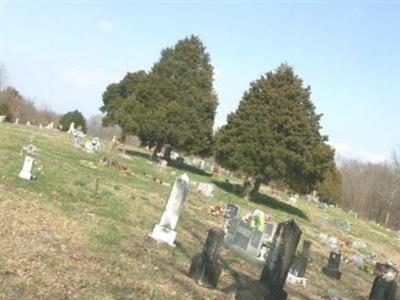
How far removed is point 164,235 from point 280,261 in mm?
3995

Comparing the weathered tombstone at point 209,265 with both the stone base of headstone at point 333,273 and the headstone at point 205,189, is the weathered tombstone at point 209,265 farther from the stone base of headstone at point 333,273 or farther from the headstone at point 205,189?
the headstone at point 205,189

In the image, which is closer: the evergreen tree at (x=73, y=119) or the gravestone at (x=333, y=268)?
the gravestone at (x=333, y=268)

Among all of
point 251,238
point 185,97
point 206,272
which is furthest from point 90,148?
point 206,272

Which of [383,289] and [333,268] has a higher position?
[383,289]

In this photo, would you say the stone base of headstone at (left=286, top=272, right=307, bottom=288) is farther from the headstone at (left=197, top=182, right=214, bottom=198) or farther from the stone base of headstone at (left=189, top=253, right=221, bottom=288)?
the headstone at (left=197, top=182, right=214, bottom=198)

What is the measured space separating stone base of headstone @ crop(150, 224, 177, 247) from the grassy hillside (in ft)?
0.91

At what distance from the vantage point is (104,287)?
30.2 feet

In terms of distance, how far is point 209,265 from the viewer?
36.5 feet

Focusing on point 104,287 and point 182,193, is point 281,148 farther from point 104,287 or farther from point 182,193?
point 104,287

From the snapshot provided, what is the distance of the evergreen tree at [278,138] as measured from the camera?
100 ft

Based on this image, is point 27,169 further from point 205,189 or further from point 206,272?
point 205,189

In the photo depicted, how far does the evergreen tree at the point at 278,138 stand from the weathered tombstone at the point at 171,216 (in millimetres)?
17150

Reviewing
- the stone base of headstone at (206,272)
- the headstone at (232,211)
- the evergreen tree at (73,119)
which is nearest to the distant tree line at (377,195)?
the evergreen tree at (73,119)

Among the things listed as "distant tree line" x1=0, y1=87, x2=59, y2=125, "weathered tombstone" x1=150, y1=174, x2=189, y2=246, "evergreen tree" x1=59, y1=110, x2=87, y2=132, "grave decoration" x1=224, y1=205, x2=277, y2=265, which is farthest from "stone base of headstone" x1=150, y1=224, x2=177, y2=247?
"evergreen tree" x1=59, y1=110, x2=87, y2=132
